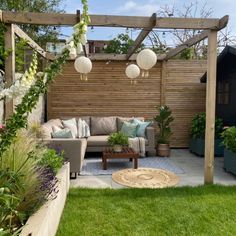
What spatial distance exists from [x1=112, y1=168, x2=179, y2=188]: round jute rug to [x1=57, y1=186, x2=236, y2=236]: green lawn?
1.27 ft

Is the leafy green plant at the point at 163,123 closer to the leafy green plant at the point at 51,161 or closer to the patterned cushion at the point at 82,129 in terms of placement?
the patterned cushion at the point at 82,129

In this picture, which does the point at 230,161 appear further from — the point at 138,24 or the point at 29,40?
the point at 29,40

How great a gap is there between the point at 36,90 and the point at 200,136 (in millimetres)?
6473

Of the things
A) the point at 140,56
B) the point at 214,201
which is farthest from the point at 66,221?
the point at 140,56

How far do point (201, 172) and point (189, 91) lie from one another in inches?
142

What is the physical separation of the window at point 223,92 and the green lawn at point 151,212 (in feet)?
13.0

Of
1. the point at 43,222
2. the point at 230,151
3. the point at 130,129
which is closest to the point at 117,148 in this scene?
the point at 130,129

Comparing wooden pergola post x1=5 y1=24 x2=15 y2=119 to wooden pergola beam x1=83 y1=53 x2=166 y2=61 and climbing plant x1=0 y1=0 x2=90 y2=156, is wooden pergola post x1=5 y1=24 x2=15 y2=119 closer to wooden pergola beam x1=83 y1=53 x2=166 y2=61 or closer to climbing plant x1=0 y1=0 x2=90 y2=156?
climbing plant x1=0 y1=0 x2=90 y2=156

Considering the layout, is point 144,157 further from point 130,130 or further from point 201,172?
point 201,172

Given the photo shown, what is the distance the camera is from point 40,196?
8.57 feet

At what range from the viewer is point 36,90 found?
5.56 ft

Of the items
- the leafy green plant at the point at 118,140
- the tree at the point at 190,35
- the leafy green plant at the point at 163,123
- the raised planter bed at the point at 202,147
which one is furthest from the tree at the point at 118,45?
the leafy green plant at the point at 118,140

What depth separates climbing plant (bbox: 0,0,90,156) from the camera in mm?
1675

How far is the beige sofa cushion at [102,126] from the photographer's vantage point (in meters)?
8.01
